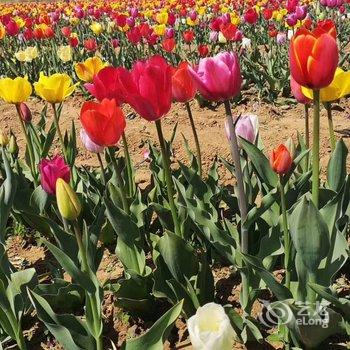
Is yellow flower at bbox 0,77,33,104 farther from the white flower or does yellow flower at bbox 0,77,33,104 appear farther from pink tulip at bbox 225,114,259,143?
the white flower

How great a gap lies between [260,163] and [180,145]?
7.05 feet

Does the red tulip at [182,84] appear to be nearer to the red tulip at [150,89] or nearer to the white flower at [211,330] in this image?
the red tulip at [150,89]

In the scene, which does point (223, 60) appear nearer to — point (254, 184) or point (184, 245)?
point (184, 245)

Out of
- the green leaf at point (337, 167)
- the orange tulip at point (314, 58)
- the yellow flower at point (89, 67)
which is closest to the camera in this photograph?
the orange tulip at point (314, 58)

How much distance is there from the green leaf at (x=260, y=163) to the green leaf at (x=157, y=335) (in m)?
0.89

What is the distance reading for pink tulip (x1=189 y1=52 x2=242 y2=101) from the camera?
5.50 ft

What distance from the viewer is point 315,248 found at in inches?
65.4

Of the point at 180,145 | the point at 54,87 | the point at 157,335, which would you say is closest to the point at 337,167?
the point at 157,335

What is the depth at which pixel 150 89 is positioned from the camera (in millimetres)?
1654

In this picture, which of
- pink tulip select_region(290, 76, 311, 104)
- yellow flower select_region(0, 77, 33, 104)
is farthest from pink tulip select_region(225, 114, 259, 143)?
yellow flower select_region(0, 77, 33, 104)

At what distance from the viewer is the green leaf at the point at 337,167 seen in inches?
80.1

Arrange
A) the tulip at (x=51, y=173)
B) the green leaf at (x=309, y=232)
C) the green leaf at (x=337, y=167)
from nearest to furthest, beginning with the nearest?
the green leaf at (x=309, y=232), the tulip at (x=51, y=173), the green leaf at (x=337, y=167)

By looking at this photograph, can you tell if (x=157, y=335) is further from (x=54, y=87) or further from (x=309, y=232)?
(x=54, y=87)

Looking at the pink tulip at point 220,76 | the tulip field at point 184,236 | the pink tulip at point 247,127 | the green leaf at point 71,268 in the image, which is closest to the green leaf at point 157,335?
the tulip field at point 184,236
